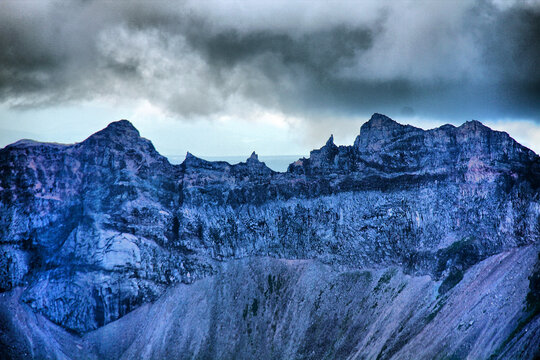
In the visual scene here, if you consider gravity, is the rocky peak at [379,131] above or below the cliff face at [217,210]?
above

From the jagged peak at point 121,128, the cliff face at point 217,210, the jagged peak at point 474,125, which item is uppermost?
the jagged peak at point 121,128

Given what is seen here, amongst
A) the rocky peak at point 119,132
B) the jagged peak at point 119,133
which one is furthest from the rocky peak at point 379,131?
the rocky peak at point 119,132

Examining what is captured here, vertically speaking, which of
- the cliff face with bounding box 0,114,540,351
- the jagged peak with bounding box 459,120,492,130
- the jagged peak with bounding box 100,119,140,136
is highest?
the jagged peak with bounding box 100,119,140,136

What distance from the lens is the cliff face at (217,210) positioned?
16912 centimetres

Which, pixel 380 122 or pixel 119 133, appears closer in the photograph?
pixel 380 122

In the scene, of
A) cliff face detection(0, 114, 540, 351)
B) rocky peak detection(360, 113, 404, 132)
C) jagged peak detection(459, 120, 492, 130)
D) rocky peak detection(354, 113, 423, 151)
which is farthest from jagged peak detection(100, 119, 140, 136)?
jagged peak detection(459, 120, 492, 130)

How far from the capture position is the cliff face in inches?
6658

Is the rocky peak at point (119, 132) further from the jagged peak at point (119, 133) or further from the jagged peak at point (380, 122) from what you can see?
the jagged peak at point (380, 122)

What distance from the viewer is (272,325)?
17138cm

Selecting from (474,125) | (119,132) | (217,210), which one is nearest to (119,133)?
(119,132)

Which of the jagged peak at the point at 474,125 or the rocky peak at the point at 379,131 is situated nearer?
the jagged peak at the point at 474,125

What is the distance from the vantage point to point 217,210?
191750mm

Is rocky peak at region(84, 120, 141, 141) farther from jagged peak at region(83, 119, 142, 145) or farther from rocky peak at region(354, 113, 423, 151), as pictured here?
rocky peak at region(354, 113, 423, 151)

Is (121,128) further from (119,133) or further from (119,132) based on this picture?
(119,133)
